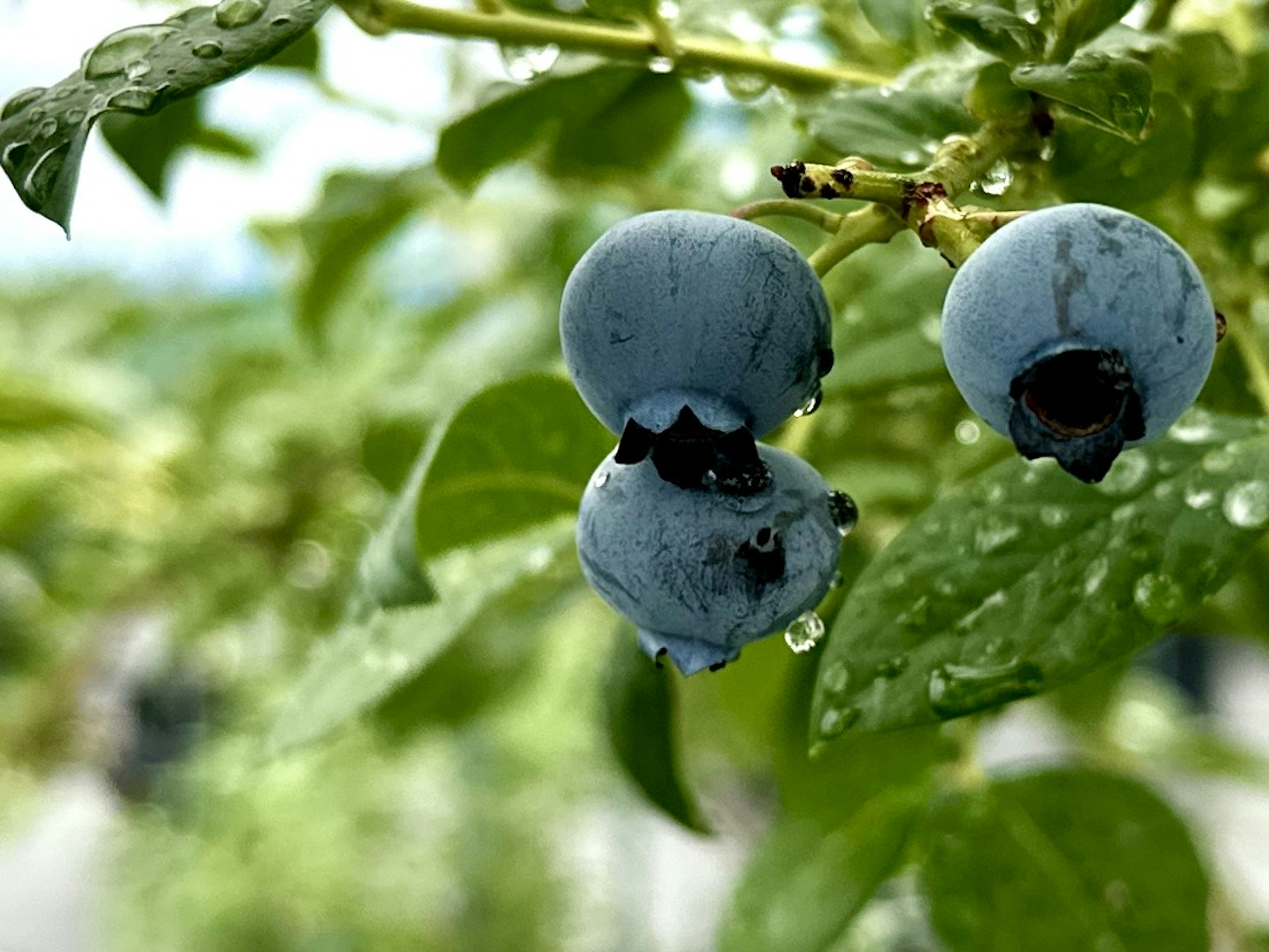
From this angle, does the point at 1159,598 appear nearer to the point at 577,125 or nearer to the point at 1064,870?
the point at 1064,870

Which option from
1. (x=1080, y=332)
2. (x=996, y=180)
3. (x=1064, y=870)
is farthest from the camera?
(x=1064, y=870)

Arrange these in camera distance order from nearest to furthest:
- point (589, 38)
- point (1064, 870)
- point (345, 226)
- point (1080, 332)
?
point (1080, 332), point (589, 38), point (1064, 870), point (345, 226)

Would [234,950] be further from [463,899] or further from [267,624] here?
[267,624]

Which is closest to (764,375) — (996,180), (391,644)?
(996,180)

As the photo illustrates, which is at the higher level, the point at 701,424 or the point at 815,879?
the point at 701,424

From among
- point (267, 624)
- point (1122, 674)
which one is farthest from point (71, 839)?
point (1122, 674)

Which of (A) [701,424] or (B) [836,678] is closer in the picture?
(A) [701,424]

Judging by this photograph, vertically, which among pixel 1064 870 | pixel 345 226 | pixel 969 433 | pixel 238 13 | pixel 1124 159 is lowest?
pixel 1064 870

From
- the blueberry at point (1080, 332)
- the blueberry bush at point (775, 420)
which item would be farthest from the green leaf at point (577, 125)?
the blueberry at point (1080, 332)
